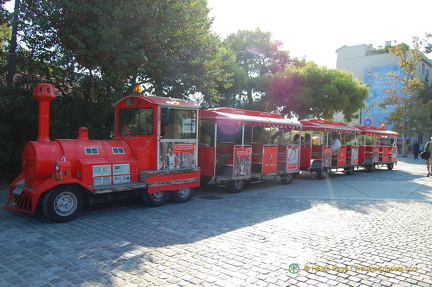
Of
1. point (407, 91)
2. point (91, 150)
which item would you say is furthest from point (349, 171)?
point (407, 91)

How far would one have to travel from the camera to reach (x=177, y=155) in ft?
26.7

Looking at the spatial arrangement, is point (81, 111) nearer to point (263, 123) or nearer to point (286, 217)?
point (263, 123)

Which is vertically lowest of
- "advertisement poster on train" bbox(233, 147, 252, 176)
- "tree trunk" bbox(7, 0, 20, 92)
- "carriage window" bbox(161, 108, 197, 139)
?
"advertisement poster on train" bbox(233, 147, 252, 176)

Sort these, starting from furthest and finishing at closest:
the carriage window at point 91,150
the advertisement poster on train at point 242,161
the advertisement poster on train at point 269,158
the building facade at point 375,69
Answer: the building facade at point 375,69, the advertisement poster on train at point 269,158, the advertisement poster on train at point 242,161, the carriage window at point 91,150

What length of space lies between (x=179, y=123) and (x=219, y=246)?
3.87 meters

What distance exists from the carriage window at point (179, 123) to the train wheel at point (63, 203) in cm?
246

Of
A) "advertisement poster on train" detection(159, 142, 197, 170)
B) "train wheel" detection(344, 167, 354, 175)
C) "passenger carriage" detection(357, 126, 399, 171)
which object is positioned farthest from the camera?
→ "passenger carriage" detection(357, 126, 399, 171)

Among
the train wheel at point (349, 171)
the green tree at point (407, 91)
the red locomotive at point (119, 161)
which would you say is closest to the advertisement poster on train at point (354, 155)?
the train wheel at point (349, 171)

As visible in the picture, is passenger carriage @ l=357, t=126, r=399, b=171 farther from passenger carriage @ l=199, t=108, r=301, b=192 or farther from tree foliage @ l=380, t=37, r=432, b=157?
tree foliage @ l=380, t=37, r=432, b=157

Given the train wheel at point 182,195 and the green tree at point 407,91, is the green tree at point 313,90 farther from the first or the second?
the train wheel at point 182,195


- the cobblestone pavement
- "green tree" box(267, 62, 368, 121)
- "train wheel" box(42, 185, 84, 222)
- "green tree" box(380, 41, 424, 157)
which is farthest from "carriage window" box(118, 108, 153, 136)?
"green tree" box(380, 41, 424, 157)

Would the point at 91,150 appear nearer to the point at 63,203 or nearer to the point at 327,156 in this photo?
the point at 63,203

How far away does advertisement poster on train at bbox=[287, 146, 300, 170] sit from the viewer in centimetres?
1222

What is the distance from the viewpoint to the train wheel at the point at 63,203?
6.01 metres
